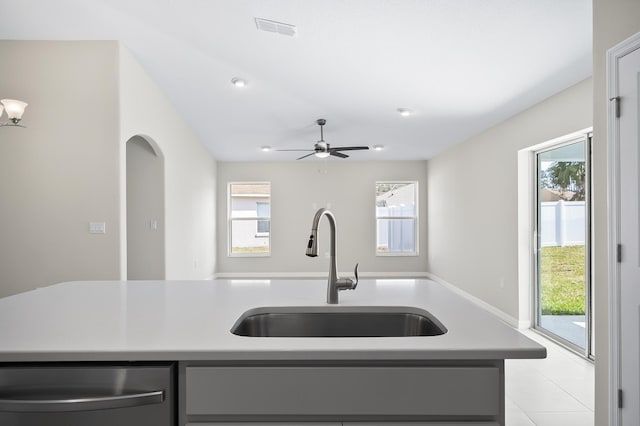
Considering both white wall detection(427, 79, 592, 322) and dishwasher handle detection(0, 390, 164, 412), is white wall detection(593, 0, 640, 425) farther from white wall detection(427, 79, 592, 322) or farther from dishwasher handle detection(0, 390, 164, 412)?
dishwasher handle detection(0, 390, 164, 412)

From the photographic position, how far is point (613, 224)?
204 cm

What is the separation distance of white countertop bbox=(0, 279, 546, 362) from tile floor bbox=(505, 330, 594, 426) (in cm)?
159

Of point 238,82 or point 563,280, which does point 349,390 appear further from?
point 238,82

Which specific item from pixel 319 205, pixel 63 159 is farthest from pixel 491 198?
pixel 63 159

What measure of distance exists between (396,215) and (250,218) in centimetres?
319

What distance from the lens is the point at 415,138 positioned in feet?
21.3

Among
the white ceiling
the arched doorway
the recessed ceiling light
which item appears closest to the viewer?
the white ceiling

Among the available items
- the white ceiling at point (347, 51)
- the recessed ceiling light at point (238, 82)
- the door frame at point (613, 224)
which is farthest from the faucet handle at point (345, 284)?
the recessed ceiling light at point (238, 82)

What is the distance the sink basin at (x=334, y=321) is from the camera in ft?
4.57

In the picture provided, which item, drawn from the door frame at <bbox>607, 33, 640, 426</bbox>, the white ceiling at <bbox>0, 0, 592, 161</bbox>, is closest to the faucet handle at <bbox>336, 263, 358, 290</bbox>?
the door frame at <bbox>607, 33, 640, 426</bbox>

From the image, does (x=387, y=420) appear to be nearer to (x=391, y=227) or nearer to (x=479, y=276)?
(x=479, y=276)

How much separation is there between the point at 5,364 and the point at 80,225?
328cm

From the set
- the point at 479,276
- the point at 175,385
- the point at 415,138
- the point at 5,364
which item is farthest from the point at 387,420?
the point at 415,138

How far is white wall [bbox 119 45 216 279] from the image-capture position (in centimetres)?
403
